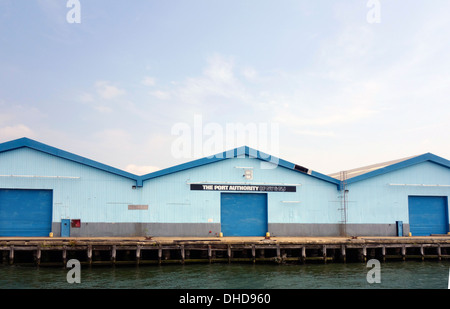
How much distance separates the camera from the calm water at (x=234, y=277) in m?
18.7

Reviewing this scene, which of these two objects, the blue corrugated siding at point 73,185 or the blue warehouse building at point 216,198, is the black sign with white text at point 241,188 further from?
the blue corrugated siding at point 73,185

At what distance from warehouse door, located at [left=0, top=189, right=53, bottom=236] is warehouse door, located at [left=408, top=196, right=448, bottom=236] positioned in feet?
86.0

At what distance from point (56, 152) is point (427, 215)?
1080 inches

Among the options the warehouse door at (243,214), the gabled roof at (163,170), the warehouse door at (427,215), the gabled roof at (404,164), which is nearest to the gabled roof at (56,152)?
the gabled roof at (163,170)

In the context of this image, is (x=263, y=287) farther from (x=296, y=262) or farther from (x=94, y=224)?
(x=94, y=224)

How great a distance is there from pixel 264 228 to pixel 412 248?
1009cm

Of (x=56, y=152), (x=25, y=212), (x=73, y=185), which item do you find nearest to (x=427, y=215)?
(x=73, y=185)

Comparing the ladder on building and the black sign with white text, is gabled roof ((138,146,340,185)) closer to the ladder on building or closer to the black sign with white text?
the ladder on building

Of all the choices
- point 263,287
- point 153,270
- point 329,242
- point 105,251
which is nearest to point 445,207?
point 329,242

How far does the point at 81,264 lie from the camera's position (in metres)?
23.9

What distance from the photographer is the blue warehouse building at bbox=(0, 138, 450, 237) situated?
2742cm

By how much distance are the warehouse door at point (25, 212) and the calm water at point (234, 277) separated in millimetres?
4366

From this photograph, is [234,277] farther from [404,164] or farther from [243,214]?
[404,164]

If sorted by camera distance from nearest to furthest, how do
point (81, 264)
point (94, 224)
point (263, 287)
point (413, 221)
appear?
1. point (263, 287)
2. point (81, 264)
3. point (94, 224)
4. point (413, 221)
